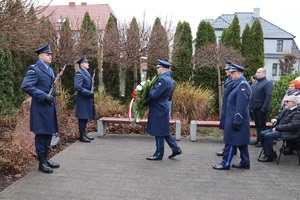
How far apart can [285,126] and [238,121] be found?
115 cm

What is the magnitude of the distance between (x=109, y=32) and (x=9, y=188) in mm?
7405

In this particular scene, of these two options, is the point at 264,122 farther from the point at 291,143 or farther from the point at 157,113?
the point at 157,113

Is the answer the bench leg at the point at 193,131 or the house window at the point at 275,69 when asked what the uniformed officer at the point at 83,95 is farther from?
the house window at the point at 275,69

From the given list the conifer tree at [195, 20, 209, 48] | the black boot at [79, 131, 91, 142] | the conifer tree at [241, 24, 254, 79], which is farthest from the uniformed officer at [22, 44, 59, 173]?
the conifer tree at [241, 24, 254, 79]

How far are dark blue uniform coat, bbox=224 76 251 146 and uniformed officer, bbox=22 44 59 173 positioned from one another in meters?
2.93

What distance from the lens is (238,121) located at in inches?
192

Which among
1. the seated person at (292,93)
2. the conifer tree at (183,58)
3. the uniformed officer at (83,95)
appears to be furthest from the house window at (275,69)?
the uniformed officer at (83,95)

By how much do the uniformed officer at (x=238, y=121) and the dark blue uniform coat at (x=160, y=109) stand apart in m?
Answer: 1.10

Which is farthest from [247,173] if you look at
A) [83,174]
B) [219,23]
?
[219,23]

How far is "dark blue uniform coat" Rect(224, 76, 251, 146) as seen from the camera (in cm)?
488

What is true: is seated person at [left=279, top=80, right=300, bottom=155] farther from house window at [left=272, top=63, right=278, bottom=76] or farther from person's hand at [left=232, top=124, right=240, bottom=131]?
house window at [left=272, top=63, right=278, bottom=76]

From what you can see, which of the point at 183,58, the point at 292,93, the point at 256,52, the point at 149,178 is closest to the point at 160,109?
the point at 149,178

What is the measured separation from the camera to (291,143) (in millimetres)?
6277

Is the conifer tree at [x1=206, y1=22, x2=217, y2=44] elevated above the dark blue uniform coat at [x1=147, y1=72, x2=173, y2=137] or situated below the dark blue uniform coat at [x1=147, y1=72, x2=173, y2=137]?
above
